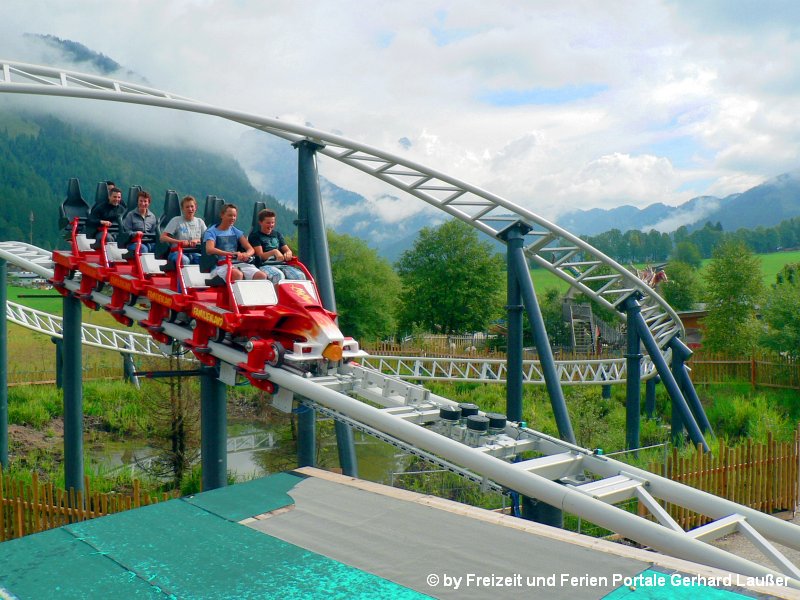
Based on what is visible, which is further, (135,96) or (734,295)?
(734,295)

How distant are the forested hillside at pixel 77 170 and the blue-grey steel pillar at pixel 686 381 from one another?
1712 inches

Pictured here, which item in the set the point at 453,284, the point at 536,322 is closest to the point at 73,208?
the point at 536,322

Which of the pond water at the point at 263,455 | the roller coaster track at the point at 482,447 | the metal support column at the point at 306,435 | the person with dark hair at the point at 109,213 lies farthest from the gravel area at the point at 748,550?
the person with dark hair at the point at 109,213

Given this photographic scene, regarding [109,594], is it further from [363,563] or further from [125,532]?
[363,563]

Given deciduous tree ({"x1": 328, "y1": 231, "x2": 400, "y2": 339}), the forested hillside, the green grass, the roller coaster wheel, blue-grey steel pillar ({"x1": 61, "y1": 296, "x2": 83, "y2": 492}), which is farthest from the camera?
the forested hillside

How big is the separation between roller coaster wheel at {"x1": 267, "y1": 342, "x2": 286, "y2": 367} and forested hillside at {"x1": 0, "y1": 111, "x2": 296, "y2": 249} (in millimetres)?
48474

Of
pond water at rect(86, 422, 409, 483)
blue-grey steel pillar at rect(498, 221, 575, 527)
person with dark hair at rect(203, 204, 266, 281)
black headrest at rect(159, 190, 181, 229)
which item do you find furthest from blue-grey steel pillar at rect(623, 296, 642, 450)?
black headrest at rect(159, 190, 181, 229)

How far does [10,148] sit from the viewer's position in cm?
9950

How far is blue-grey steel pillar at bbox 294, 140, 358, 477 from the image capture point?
691 centimetres

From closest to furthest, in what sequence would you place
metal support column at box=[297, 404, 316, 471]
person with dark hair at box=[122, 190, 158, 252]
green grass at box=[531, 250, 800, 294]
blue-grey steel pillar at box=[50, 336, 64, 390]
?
metal support column at box=[297, 404, 316, 471] → person with dark hair at box=[122, 190, 158, 252] → blue-grey steel pillar at box=[50, 336, 64, 390] → green grass at box=[531, 250, 800, 294]

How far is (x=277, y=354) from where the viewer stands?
208 inches

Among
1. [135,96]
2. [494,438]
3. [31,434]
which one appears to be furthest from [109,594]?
[31,434]

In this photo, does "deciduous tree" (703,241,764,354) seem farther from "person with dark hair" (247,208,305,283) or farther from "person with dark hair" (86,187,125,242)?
"person with dark hair" (86,187,125,242)

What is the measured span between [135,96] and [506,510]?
4.94 meters
